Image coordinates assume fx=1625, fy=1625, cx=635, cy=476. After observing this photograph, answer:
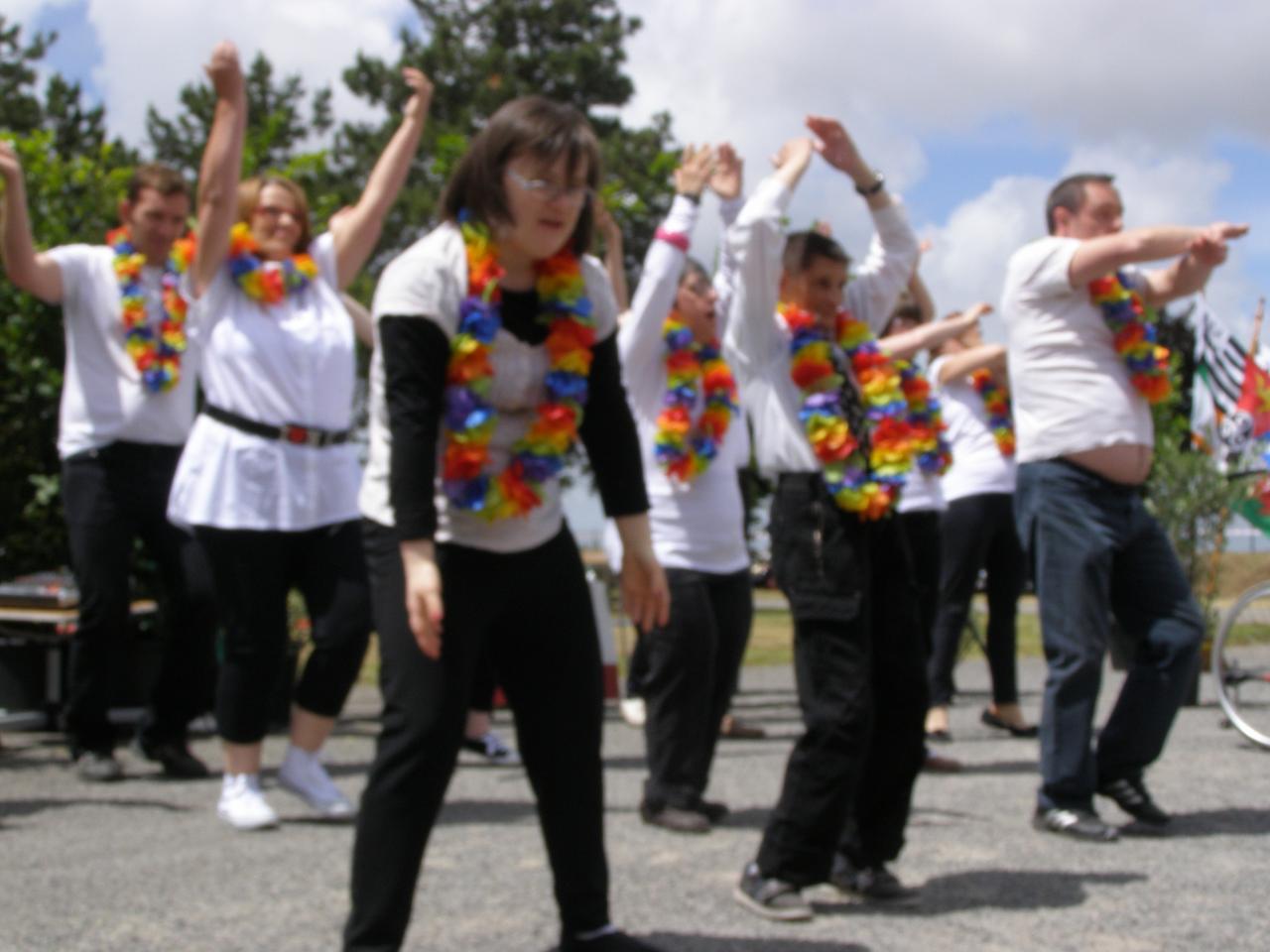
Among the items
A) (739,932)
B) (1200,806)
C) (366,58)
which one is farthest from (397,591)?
(366,58)

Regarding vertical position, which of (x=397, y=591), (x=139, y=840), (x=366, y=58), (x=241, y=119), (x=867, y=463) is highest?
(x=366, y=58)

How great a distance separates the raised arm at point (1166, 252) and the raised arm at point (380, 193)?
7.21 ft

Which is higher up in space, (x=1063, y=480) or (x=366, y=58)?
(x=366, y=58)

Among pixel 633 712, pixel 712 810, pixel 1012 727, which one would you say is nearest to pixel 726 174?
pixel 712 810

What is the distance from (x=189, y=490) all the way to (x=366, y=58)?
36214 mm

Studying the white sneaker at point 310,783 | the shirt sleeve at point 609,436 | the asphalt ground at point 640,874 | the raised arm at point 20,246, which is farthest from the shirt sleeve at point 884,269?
the raised arm at point 20,246

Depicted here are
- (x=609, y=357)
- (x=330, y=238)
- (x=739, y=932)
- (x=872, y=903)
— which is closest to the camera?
(x=609, y=357)

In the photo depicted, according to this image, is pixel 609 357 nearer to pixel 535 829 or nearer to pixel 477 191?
pixel 477 191

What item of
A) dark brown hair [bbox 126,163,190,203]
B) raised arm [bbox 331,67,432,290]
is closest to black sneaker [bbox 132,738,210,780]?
raised arm [bbox 331,67,432,290]

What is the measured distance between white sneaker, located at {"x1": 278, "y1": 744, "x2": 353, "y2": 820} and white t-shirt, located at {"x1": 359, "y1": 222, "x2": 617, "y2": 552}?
2282 millimetres

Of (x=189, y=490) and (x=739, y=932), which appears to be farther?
(x=189, y=490)

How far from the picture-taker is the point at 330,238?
5902mm

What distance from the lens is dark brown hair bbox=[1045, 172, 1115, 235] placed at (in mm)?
5418

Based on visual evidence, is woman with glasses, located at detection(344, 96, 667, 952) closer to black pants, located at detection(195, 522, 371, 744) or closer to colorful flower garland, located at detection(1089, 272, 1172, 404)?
black pants, located at detection(195, 522, 371, 744)
